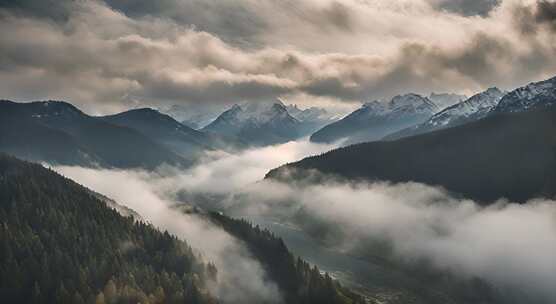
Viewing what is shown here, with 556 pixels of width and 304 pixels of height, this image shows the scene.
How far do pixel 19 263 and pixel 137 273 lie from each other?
1805 inches

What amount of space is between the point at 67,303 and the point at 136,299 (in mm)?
23090

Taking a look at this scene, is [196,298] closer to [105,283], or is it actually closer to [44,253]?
[105,283]

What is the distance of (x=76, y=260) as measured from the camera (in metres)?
199

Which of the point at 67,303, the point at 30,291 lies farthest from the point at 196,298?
the point at 30,291

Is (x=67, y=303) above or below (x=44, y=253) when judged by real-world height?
below

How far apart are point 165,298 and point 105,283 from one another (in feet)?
79.8

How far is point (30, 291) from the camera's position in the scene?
596 ft

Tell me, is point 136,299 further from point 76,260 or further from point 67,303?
point 76,260

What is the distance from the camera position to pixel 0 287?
181 metres

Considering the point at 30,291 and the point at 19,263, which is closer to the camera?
the point at 30,291

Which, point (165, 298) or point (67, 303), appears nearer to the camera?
point (67, 303)

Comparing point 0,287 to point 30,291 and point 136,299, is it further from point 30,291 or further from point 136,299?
point 136,299

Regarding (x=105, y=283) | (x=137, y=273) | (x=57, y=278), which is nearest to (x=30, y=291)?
(x=57, y=278)

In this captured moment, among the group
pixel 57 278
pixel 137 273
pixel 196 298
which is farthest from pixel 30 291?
pixel 196 298
